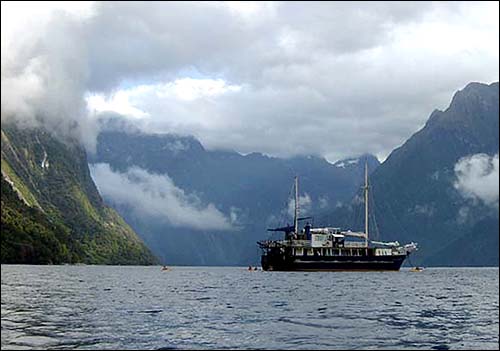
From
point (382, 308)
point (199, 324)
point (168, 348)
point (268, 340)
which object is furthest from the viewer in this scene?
point (382, 308)

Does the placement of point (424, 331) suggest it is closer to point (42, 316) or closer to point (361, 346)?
point (361, 346)

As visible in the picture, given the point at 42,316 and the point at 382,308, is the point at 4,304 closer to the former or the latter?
the point at 42,316

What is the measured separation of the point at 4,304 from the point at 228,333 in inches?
1186

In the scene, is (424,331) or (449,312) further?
(449,312)

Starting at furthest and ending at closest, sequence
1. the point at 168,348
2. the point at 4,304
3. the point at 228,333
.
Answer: the point at 4,304 < the point at 228,333 < the point at 168,348

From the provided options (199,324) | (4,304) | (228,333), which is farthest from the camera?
(4,304)

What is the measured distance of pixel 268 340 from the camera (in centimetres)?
5016

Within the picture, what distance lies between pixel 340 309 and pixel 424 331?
758 inches

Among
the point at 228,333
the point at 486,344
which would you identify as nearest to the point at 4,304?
the point at 228,333

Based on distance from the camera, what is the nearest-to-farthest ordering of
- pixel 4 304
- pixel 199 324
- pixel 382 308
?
pixel 199 324, pixel 4 304, pixel 382 308

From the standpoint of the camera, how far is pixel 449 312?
75.0 meters

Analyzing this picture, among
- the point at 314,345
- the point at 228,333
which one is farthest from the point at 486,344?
the point at 228,333

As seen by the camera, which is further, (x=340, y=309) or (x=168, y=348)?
(x=340, y=309)

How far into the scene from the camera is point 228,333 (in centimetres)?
5438
